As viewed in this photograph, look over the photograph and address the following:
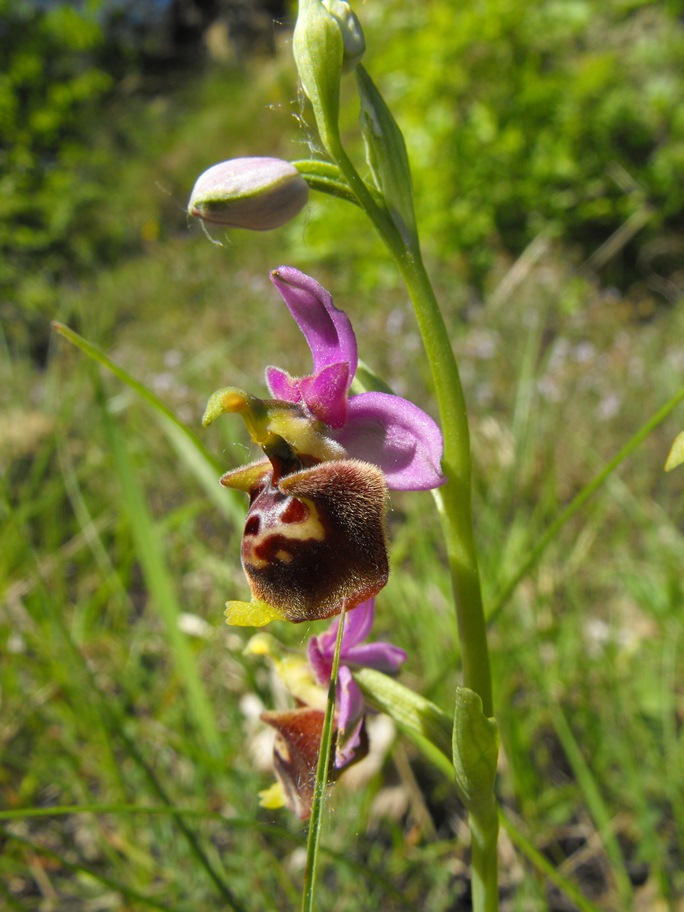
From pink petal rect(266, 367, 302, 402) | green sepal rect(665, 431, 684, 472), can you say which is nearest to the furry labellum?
pink petal rect(266, 367, 302, 402)

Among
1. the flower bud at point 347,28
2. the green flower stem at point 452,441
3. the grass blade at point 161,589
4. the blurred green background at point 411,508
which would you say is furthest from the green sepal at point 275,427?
the grass blade at point 161,589

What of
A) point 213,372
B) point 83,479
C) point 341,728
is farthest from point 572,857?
point 213,372

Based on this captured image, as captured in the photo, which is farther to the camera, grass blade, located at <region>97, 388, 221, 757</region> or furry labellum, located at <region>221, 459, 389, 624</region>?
grass blade, located at <region>97, 388, 221, 757</region>

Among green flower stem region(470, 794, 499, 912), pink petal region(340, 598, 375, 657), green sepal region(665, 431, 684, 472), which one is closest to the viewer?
green sepal region(665, 431, 684, 472)

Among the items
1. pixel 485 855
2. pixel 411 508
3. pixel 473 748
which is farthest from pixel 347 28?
pixel 411 508

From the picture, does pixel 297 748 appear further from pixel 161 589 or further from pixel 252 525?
pixel 161 589

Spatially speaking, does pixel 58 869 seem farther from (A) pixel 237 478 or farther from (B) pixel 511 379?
(B) pixel 511 379

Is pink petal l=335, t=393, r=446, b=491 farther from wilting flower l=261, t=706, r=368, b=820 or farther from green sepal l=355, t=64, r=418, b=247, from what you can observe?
wilting flower l=261, t=706, r=368, b=820

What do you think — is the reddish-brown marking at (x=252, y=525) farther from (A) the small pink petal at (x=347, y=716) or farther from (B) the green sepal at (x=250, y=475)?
(A) the small pink petal at (x=347, y=716)
